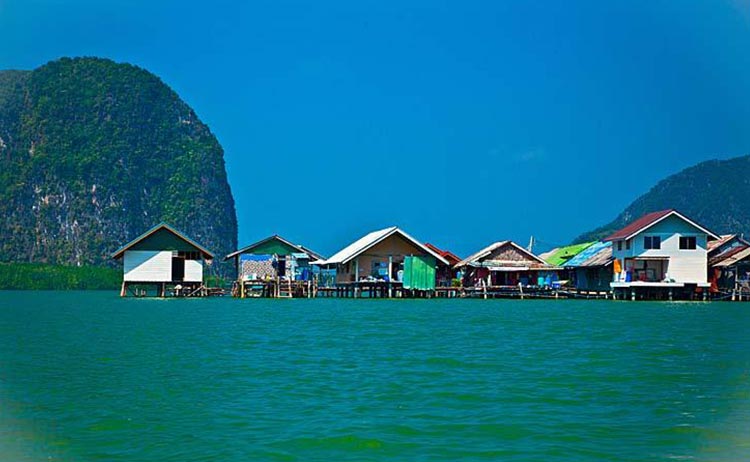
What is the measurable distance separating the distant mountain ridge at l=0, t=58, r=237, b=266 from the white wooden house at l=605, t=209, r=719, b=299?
83.3 meters

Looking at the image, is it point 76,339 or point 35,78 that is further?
point 35,78

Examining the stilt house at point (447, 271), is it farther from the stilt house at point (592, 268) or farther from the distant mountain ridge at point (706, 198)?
the distant mountain ridge at point (706, 198)

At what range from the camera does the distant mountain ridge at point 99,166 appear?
12719 centimetres

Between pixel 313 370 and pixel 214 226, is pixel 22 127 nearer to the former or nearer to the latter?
pixel 214 226

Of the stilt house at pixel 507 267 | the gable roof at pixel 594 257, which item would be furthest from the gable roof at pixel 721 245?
the stilt house at pixel 507 267

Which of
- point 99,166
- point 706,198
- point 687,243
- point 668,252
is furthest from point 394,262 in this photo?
point 706,198

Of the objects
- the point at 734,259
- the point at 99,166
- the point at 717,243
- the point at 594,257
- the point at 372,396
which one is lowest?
the point at 372,396

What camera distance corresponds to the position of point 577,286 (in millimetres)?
67000

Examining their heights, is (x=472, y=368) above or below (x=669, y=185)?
below

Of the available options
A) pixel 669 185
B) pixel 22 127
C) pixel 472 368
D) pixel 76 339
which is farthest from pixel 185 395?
pixel 669 185

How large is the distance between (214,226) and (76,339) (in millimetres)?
116351

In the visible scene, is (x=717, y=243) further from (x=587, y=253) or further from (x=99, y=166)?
(x=99, y=166)

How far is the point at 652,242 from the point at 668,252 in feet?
3.67

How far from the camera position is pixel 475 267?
62969 mm
